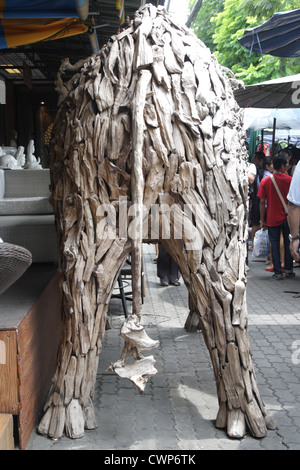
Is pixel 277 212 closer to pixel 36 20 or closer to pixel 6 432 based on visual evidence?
pixel 36 20

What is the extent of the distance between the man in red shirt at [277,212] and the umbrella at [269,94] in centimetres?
108

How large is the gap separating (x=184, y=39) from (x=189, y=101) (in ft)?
1.41

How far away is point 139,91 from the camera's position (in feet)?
8.02

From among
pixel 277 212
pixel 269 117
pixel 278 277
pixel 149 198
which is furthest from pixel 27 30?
pixel 269 117

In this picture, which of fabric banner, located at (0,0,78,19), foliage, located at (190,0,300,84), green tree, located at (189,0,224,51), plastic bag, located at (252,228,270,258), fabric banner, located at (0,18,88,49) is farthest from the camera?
green tree, located at (189,0,224,51)

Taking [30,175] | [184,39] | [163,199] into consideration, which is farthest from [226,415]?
[30,175]

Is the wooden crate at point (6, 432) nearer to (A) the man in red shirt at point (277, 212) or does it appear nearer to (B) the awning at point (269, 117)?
(A) the man in red shirt at point (277, 212)

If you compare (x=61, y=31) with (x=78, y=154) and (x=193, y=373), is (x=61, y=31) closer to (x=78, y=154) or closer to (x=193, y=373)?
→ (x=78, y=154)

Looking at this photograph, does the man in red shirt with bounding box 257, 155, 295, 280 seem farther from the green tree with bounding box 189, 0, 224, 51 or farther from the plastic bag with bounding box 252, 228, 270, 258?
the green tree with bounding box 189, 0, 224, 51

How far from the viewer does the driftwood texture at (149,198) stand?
8.22 ft
